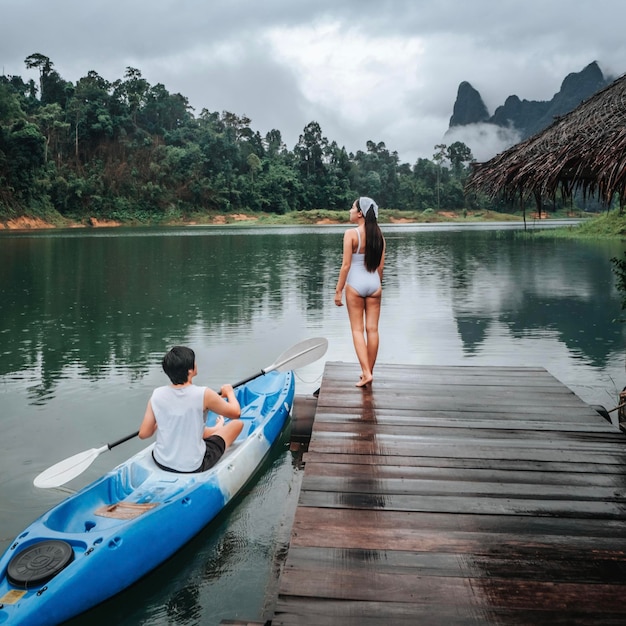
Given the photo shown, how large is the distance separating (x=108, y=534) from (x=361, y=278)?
257cm

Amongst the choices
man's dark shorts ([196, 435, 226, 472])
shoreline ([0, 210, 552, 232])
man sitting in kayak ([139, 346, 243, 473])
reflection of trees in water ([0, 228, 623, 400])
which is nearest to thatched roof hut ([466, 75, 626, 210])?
man sitting in kayak ([139, 346, 243, 473])

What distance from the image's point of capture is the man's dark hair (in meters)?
3.43

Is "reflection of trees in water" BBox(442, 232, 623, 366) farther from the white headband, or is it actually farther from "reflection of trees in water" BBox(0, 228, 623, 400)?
the white headband

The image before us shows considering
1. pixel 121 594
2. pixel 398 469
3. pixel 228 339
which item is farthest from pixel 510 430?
pixel 228 339

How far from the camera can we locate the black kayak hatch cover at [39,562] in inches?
115

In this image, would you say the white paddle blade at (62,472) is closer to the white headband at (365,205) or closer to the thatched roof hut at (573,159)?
the white headband at (365,205)

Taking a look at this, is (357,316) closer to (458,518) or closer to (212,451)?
(212,451)

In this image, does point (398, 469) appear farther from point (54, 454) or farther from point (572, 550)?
point (54, 454)

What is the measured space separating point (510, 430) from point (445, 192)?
244 ft

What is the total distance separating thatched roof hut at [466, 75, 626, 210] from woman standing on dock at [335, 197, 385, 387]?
1.31m

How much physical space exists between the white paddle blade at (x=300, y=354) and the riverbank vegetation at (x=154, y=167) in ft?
152

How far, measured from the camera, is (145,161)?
2402 inches

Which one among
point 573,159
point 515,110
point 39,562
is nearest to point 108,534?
point 39,562

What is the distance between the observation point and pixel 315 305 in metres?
13.3
